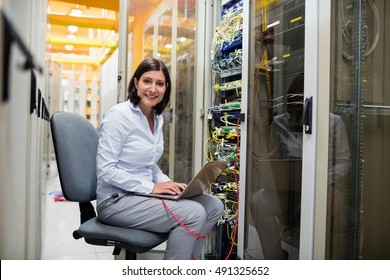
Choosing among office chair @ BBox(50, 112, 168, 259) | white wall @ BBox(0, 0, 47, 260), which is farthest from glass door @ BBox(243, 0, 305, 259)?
white wall @ BBox(0, 0, 47, 260)

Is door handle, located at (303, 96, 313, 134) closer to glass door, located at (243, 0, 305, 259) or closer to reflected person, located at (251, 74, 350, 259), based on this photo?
reflected person, located at (251, 74, 350, 259)

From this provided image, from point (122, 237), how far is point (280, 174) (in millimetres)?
1127

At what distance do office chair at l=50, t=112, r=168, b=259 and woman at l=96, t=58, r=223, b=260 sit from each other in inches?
2.3

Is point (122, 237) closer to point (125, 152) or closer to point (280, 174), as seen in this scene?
point (125, 152)

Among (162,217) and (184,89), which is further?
(184,89)

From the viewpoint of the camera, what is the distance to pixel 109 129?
1.47 metres

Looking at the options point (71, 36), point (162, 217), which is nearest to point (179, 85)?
point (162, 217)

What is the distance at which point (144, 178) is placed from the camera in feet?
5.01

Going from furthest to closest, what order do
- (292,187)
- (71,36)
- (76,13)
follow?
(71,36)
(76,13)
(292,187)

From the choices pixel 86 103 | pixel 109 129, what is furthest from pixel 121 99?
pixel 86 103

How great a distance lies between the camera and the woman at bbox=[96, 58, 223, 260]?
4.43ft

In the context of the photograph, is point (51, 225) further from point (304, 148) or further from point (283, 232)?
point (304, 148)
